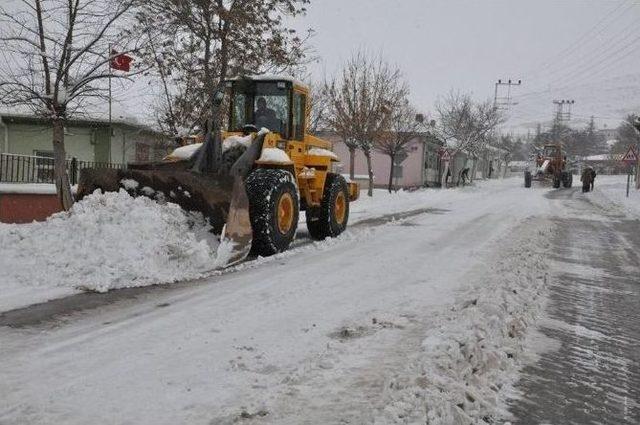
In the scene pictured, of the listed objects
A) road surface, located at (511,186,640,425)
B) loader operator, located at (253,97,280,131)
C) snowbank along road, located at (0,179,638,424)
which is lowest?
road surface, located at (511,186,640,425)

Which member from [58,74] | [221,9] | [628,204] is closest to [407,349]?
[58,74]

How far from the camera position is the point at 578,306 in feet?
18.2

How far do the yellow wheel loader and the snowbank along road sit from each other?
68 centimetres

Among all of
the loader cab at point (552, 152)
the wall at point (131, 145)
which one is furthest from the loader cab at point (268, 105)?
the loader cab at point (552, 152)

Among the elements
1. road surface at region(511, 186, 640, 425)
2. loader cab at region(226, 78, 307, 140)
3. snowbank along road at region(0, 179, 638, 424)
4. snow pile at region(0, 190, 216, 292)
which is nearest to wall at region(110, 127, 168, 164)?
loader cab at region(226, 78, 307, 140)

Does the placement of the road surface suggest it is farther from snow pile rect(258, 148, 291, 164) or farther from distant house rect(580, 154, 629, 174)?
distant house rect(580, 154, 629, 174)

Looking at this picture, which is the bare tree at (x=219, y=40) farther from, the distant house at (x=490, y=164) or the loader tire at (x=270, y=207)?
the distant house at (x=490, y=164)

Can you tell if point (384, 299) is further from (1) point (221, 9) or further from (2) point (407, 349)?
(1) point (221, 9)

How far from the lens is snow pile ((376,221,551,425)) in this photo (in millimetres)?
2898

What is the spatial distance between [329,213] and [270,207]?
241 centimetres

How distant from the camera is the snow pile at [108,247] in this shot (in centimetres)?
558

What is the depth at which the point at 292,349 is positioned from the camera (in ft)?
12.6

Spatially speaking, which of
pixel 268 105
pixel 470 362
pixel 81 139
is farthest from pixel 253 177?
pixel 81 139

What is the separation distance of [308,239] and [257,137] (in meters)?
2.49
